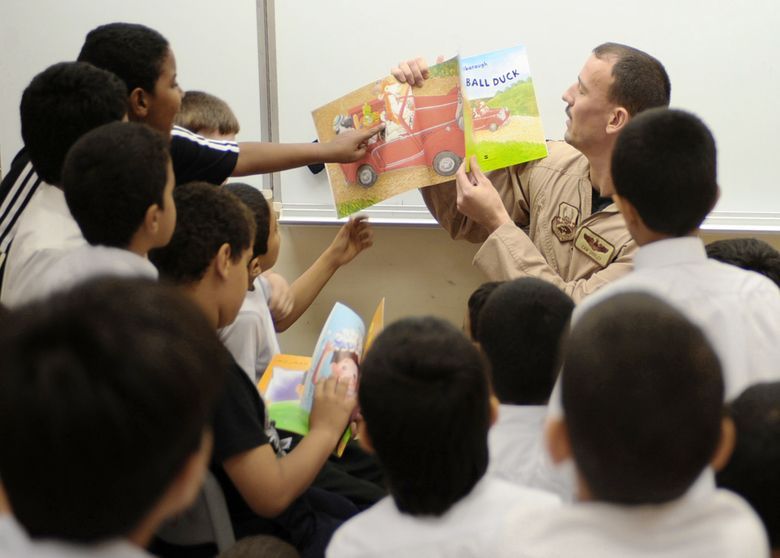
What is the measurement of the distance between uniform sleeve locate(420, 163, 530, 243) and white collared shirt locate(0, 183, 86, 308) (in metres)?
1.16

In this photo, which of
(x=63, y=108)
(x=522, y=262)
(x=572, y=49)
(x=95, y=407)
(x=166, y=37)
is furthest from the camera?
(x=166, y=37)

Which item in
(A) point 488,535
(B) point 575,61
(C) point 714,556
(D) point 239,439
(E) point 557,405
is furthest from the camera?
(B) point 575,61

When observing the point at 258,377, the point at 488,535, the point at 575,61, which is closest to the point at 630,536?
the point at 488,535

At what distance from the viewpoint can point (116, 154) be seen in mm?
1559

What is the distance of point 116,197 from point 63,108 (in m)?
0.36

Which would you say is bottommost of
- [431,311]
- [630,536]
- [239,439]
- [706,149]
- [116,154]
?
[431,311]

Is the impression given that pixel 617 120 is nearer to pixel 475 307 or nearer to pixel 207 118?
pixel 475 307

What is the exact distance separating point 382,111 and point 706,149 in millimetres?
1109

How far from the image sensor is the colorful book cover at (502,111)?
2.42m

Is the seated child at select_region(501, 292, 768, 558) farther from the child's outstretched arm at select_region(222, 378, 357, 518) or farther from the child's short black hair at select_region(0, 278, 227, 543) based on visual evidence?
the child's outstretched arm at select_region(222, 378, 357, 518)

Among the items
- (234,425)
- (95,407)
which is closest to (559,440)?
(95,407)

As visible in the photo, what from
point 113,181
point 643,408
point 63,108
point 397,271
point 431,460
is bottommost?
point 397,271

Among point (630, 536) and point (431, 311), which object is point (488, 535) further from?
point (431, 311)

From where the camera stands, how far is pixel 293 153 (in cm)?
239
